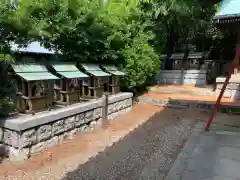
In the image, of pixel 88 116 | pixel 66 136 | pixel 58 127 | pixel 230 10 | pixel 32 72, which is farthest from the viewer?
pixel 230 10

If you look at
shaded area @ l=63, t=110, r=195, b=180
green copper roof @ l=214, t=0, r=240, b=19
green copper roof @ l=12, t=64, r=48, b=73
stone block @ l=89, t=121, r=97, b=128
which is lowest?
shaded area @ l=63, t=110, r=195, b=180

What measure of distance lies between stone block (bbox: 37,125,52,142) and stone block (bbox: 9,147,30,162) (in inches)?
12.5

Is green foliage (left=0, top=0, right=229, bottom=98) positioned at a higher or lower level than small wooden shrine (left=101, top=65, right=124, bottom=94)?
higher

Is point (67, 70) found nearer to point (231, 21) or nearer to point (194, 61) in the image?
point (231, 21)

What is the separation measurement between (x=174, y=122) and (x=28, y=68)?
432 cm

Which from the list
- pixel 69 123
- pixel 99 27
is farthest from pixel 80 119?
pixel 99 27

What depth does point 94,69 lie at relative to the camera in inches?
270

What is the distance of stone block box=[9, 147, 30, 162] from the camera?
432 centimetres

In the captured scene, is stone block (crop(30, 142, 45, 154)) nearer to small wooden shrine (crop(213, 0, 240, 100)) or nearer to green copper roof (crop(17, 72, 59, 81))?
green copper roof (crop(17, 72, 59, 81))

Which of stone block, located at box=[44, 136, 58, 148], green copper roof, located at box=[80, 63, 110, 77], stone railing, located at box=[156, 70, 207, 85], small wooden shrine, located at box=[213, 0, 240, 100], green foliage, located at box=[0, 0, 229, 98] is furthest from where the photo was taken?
stone railing, located at box=[156, 70, 207, 85]

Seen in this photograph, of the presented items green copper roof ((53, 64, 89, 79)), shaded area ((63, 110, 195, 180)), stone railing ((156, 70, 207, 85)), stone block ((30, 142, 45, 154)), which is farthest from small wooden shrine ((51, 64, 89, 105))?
stone railing ((156, 70, 207, 85))

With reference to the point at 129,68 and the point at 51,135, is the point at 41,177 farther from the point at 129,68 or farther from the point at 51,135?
the point at 129,68

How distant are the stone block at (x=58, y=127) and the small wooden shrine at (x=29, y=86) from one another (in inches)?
15.7

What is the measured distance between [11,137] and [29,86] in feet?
3.25
